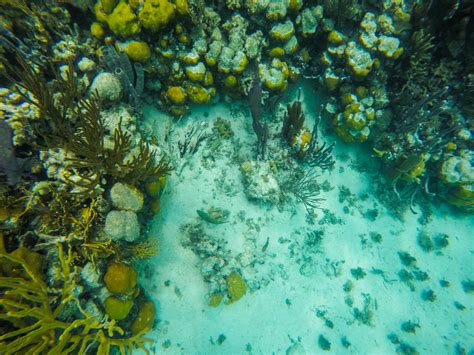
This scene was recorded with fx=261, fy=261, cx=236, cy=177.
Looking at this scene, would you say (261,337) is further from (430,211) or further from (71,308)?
(430,211)

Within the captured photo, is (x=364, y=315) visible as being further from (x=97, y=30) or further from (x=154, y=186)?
(x=97, y=30)

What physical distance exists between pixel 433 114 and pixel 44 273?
761cm

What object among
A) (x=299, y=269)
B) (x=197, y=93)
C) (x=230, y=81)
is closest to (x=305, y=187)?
(x=299, y=269)

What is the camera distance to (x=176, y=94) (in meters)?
5.10

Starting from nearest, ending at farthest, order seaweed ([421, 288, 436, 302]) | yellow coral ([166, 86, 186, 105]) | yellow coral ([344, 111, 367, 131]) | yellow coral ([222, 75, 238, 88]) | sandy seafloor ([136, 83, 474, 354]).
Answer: sandy seafloor ([136, 83, 474, 354]), yellow coral ([166, 86, 186, 105]), yellow coral ([222, 75, 238, 88]), yellow coral ([344, 111, 367, 131]), seaweed ([421, 288, 436, 302])

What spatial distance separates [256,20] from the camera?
17.4ft

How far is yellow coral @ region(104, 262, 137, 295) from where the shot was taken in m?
3.59

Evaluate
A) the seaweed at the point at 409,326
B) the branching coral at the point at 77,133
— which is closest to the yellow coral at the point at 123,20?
the branching coral at the point at 77,133

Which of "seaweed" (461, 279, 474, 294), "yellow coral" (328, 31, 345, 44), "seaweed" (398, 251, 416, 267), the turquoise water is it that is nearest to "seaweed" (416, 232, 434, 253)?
the turquoise water

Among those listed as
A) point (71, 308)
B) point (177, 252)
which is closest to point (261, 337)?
point (177, 252)

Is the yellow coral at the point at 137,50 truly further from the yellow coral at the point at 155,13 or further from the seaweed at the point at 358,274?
the seaweed at the point at 358,274

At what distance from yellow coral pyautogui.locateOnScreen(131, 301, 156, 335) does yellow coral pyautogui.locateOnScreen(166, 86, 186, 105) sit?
12.2 ft

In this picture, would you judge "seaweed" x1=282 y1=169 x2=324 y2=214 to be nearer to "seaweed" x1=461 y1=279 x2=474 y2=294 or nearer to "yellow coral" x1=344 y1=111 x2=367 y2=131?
"yellow coral" x1=344 y1=111 x2=367 y2=131

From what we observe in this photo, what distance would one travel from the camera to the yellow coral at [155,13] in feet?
14.0
